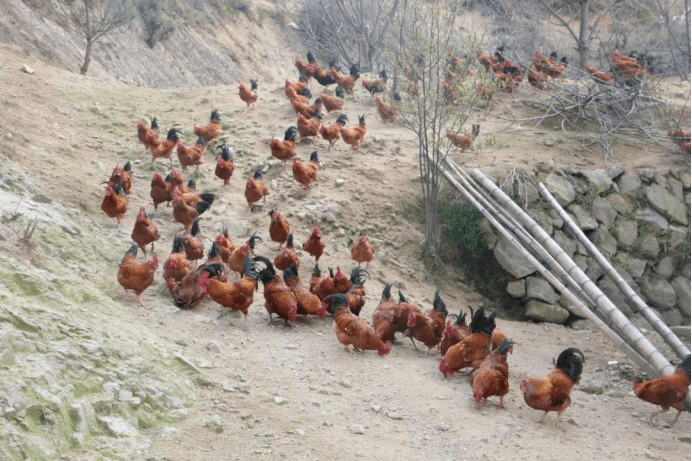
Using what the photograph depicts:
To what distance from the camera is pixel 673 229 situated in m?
12.5

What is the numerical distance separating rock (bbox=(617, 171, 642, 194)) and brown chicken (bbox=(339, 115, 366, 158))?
187 inches

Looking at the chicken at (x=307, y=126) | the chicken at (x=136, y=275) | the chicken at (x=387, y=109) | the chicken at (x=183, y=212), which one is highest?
the chicken at (x=387, y=109)

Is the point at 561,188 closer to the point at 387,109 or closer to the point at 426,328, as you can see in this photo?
the point at 387,109

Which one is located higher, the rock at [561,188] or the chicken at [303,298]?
the rock at [561,188]

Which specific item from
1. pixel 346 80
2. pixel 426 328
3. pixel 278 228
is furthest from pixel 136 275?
pixel 346 80

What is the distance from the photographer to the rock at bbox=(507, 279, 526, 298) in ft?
37.3

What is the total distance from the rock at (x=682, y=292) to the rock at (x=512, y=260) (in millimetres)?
3013

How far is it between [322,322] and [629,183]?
24.1 ft

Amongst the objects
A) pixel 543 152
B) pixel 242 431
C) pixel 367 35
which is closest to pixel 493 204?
pixel 543 152

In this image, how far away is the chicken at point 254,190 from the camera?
33.2ft

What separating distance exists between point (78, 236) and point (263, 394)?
338cm

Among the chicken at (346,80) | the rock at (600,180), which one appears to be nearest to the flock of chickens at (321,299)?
the rock at (600,180)

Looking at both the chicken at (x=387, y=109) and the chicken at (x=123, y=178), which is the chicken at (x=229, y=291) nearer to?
the chicken at (x=123, y=178)

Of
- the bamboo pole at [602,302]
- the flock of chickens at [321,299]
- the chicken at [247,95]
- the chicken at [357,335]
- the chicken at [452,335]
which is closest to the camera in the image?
the flock of chickens at [321,299]
